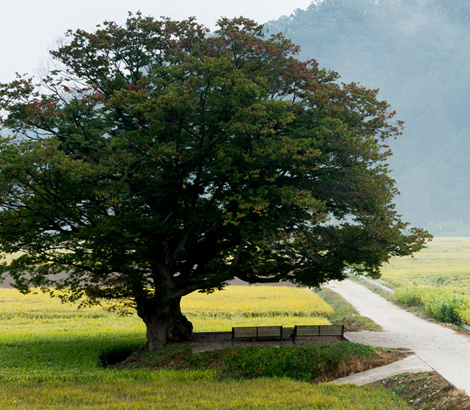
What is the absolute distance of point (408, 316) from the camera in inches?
1160

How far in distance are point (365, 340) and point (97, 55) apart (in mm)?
16568

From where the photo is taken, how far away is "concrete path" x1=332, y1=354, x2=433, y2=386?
15.6 metres

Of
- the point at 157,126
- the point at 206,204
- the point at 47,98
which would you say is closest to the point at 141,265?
the point at 206,204

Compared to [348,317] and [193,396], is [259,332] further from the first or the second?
[348,317]

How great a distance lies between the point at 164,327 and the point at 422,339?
35.9ft

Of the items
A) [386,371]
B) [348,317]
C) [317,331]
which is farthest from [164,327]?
[348,317]

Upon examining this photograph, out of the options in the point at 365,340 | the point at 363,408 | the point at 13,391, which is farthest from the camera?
the point at 365,340

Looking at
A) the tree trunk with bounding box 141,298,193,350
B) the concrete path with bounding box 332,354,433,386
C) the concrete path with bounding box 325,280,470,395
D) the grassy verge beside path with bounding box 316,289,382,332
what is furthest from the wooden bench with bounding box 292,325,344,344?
the tree trunk with bounding box 141,298,193,350

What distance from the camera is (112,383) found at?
15359 millimetres

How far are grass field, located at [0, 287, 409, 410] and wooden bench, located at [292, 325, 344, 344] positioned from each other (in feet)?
17.7

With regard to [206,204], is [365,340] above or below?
below

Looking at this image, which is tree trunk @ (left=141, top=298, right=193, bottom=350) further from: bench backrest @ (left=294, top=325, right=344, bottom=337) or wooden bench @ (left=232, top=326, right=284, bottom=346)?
bench backrest @ (left=294, top=325, right=344, bottom=337)

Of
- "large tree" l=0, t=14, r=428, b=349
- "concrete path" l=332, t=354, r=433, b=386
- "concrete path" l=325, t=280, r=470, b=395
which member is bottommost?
"concrete path" l=332, t=354, r=433, b=386

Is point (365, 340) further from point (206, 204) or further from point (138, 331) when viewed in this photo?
point (138, 331)
